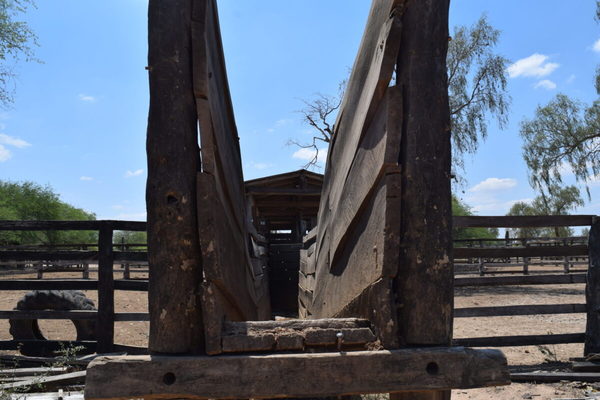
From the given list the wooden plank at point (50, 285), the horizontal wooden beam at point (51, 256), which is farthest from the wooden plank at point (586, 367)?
the wooden plank at point (50, 285)

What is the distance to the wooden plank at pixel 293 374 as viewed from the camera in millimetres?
1552

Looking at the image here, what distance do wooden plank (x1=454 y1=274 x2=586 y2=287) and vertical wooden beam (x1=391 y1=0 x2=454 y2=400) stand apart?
3466mm

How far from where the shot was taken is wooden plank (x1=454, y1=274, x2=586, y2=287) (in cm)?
515

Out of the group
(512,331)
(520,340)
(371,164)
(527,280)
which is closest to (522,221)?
(527,280)

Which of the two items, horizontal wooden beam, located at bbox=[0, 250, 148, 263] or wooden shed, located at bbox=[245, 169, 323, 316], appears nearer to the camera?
horizontal wooden beam, located at bbox=[0, 250, 148, 263]

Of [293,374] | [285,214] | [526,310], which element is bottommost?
[526,310]

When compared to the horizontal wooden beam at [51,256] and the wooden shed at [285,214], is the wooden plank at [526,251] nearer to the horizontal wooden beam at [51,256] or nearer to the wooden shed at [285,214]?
the wooden shed at [285,214]

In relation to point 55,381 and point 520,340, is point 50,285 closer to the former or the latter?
point 55,381

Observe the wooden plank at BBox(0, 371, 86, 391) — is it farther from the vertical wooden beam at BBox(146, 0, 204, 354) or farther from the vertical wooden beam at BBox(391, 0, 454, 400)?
the vertical wooden beam at BBox(391, 0, 454, 400)

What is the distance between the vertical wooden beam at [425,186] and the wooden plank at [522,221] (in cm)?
307

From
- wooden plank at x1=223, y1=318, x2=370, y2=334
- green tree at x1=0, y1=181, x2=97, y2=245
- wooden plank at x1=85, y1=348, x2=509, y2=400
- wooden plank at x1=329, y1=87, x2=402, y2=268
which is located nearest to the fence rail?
wooden plank at x1=329, y1=87, x2=402, y2=268

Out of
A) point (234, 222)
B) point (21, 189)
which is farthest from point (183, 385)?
point (21, 189)

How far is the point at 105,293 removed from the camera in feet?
16.5

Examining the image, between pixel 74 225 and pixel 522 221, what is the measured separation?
5006 millimetres
